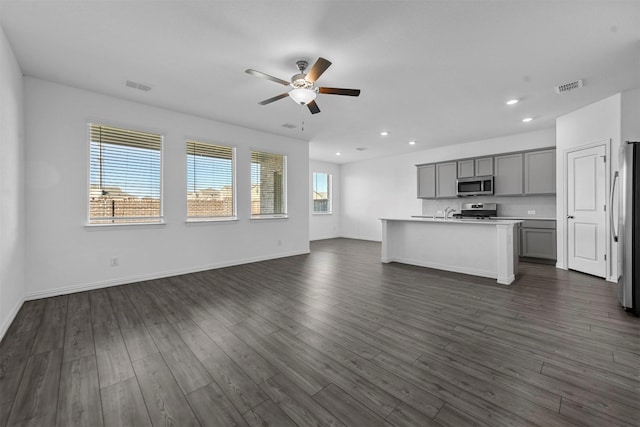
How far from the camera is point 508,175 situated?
20.0 ft

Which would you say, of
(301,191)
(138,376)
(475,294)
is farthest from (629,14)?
(301,191)

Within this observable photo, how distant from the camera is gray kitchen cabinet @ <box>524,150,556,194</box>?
5500mm

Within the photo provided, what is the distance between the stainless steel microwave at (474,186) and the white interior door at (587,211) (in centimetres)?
158

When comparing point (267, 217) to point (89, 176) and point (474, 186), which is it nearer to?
point (89, 176)

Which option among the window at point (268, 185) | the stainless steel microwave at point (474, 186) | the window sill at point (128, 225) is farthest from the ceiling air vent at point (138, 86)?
the stainless steel microwave at point (474, 186)

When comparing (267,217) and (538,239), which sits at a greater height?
(267,217)

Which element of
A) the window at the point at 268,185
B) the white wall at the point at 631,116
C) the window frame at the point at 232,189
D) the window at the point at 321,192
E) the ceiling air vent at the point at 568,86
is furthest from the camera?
the window at the point at 321,192

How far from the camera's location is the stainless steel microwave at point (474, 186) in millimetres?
6296

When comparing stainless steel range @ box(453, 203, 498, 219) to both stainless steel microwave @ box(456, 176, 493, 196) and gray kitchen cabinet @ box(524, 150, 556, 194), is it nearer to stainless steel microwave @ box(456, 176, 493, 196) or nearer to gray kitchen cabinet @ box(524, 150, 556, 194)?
stainless steel microwave @ box(456, 176, 493, 196)

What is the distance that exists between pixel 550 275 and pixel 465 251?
1.44 m

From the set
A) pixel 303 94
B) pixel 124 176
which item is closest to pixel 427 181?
pixel 303 94

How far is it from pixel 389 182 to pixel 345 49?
21.0 ft

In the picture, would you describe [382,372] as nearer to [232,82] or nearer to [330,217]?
[232,82]

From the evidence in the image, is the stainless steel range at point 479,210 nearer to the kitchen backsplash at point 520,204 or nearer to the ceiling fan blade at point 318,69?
the kitchen backsplash at point 520,204
